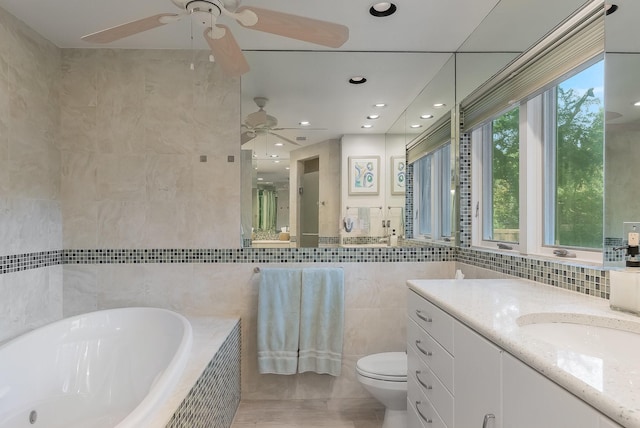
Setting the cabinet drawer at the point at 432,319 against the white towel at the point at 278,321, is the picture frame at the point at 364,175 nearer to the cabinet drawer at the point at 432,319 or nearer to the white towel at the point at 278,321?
the white towel at the point at 278,321

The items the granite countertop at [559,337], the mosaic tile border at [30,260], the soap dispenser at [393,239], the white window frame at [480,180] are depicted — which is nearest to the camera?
the granite countertop at [559,337]

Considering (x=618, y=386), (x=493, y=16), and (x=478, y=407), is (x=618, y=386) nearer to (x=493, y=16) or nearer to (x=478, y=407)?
(x=478, y=407)

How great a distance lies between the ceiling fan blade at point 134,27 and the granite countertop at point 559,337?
1.50 metres

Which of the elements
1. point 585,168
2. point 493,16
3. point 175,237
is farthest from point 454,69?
point 175,237

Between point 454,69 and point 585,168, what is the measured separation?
123cm

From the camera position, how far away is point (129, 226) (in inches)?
99.7

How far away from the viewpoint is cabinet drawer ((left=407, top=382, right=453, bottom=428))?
142cm

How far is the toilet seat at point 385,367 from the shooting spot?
1970mm

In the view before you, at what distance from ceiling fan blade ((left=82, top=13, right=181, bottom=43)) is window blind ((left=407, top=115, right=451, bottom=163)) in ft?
5.89

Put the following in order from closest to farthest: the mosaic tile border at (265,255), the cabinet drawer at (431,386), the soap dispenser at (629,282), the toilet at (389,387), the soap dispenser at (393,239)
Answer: the soap dispenser at (629,282) → the cabinet drawer at (431,386) → the toilet at (389,387) → the mosaic tile border at (265,255) → the soap dispenser at (393,239)

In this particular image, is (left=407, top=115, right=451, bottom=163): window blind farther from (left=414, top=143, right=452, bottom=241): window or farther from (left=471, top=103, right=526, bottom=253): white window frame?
(left=471, top=103, right=526, bottom=253): white window frame

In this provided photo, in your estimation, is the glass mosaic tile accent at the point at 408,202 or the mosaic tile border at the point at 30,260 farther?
the glass mosaic tile accent at the point at 408,202

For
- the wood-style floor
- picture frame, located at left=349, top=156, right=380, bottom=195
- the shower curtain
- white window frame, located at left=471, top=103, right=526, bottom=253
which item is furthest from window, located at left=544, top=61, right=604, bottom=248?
the shower curtain

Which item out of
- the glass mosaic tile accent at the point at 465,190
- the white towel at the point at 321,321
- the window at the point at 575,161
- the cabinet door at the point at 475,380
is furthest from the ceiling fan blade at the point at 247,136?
the cabinet door at the point at 475,380
